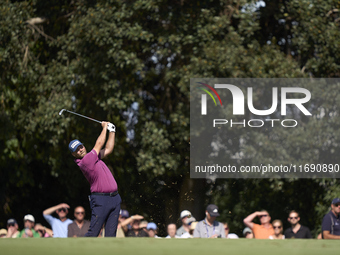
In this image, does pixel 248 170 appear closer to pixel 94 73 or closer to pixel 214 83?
pixel 214 83

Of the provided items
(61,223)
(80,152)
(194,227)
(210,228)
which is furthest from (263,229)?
(80,152)

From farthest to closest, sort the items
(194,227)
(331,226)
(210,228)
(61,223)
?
1. (61,223)
2. (194,227)
3. (210,228)
4. (331,226)

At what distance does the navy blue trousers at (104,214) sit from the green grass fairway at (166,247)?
A: 6.49 ft

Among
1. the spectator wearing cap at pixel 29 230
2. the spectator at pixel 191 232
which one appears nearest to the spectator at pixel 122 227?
the spectator at pixel 191 232

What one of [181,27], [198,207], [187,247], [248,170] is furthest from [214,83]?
[187,247]

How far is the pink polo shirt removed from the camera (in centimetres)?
649

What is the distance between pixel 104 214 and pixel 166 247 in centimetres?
247

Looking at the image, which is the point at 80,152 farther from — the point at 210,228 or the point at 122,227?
the point at 122,227

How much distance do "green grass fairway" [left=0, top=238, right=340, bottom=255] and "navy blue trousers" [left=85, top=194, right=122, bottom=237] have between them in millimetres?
1978

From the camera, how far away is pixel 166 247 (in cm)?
418

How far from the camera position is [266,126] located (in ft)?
38.5

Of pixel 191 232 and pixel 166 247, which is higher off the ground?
pixel 166 247

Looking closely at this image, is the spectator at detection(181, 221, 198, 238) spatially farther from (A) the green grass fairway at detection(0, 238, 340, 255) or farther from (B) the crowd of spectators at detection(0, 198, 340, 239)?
(A) the green grass fairway at detection(0, 238, 340, 255)

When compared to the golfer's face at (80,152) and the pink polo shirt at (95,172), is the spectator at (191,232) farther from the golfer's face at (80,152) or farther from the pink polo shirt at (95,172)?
the golfer's face at (80,152)
